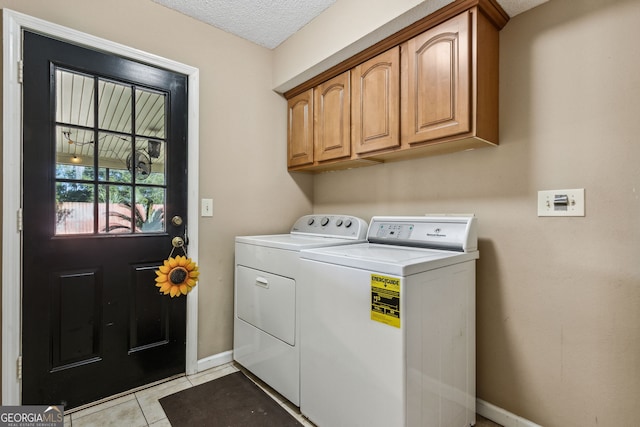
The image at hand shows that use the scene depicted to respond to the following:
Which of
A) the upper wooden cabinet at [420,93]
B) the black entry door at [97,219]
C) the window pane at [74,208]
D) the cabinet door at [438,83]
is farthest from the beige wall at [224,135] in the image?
the cabinet door at [438,83]

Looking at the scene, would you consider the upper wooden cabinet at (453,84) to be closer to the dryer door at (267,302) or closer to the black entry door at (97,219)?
the dryer door at (267,302)

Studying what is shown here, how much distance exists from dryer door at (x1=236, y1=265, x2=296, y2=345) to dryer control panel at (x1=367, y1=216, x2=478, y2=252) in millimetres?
625

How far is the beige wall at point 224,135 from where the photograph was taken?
6.31 ft

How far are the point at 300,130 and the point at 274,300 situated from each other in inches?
52.5

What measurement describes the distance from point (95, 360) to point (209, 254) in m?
0.85

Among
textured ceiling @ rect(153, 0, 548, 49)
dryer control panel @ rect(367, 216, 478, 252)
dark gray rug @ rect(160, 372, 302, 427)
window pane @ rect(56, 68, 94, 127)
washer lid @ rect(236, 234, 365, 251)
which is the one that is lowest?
dark gray rug @ rect(160, 372, 302, 427)

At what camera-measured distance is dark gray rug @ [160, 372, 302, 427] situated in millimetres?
1592

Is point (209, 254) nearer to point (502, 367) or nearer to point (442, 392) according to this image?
point (442, 392)

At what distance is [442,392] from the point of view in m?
1.36

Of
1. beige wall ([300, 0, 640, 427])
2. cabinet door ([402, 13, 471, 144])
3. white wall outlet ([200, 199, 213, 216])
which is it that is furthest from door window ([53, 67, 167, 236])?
beige wall ([300, 0, 640, 427])

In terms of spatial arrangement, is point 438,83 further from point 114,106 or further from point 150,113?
point 114,106

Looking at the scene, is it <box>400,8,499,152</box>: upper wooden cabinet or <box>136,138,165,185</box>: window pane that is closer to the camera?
<box>400,8,499,152</box>: upper wooden cabinet

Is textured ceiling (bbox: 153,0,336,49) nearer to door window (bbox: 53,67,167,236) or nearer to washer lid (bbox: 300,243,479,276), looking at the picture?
door window (bbox: 53,67,167,236)

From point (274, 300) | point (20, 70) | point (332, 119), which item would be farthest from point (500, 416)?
point (20, 70)
